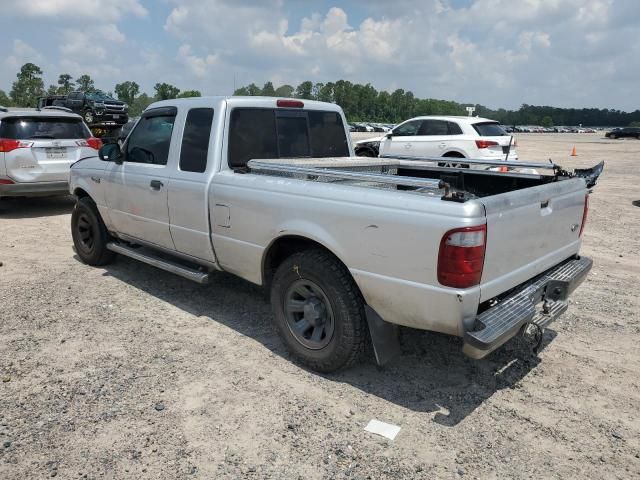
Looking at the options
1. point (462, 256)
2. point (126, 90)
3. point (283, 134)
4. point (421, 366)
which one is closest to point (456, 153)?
point (283, 134)

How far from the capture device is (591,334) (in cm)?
439

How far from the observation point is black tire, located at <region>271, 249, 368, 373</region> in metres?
3.40

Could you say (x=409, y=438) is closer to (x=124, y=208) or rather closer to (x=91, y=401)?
(x=91, y=401)

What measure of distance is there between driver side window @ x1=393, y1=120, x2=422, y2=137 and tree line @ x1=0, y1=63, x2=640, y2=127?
82.2 m

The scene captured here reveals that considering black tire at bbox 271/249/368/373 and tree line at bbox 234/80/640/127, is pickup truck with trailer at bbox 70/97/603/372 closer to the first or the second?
black tire at bbox 271/249/368/373

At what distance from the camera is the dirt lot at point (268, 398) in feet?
9.23

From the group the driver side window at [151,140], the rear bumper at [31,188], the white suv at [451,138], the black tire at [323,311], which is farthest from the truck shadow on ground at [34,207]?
the white suv at [451,138]

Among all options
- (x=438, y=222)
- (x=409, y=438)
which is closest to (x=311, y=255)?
(x=438, y=222)

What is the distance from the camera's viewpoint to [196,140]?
4.46 meters

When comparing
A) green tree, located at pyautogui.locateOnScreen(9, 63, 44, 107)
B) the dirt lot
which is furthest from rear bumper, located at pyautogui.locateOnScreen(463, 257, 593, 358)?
green tree, located at pyautogui.locateOnScreen(9, 63, 44, 107)

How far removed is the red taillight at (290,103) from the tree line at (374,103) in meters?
88.2

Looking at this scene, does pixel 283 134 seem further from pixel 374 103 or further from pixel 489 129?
pixel 374 103

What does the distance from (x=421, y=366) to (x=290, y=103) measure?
2608 mm

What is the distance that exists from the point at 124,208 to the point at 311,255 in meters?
2.64
